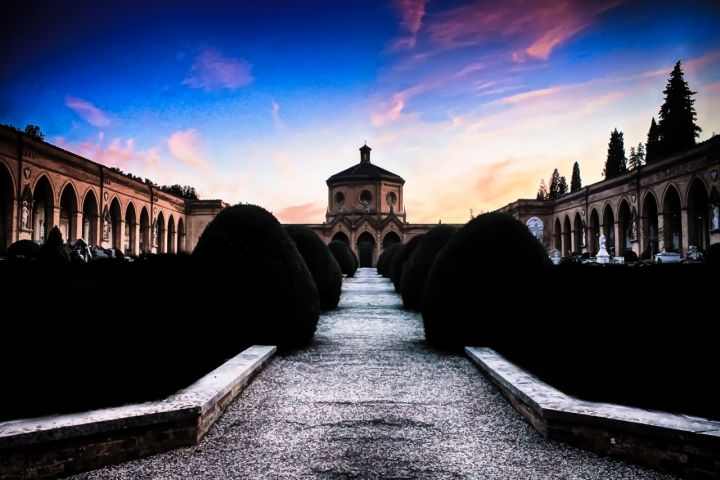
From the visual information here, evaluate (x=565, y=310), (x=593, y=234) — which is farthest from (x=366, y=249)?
(x=565, y=310)

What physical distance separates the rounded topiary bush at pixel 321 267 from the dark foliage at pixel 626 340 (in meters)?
6.24

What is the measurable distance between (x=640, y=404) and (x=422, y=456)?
2.36 m

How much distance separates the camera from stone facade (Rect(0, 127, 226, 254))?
85.5 ft

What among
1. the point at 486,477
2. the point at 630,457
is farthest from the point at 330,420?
the point at 630,457

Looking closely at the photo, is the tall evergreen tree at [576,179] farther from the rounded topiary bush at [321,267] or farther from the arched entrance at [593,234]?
the rounded topiary bush at [321,267]

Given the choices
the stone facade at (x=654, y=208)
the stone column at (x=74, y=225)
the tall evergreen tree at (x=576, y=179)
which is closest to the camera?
the stone facade at (x=654, y=208)

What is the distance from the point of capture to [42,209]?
32.5 m

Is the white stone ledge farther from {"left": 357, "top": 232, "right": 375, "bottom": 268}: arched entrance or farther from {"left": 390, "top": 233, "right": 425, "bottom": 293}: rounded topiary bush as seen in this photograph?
{"left": 357, "top": 232, "right": 375, "bottom": 268}: arched entrance

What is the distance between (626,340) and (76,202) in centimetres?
3454

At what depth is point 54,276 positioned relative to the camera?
7.79 metres

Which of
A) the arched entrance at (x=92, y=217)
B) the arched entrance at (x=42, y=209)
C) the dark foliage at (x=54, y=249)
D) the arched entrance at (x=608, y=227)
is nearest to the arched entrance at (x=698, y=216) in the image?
the arched entrance at (x=608, y=227)

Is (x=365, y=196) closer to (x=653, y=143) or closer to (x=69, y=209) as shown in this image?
(x=653, y=143)

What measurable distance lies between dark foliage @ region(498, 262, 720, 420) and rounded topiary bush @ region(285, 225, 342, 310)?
6239 mm

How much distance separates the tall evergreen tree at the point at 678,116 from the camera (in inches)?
1890
